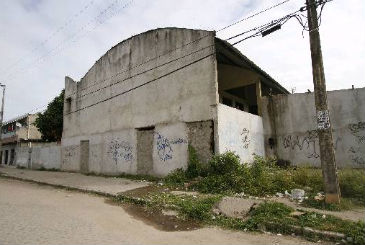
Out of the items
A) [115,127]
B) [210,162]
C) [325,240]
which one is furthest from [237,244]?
[115,127]

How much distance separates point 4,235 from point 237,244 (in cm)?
413

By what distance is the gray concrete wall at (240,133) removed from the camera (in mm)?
12141

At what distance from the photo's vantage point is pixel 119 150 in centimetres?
1639

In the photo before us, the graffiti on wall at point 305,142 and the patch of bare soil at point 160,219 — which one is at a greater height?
the graffiti on wall at point 305,142

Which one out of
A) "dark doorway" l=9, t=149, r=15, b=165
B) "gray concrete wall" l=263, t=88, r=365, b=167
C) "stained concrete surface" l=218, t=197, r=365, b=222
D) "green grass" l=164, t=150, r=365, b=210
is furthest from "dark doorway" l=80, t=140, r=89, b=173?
"dark doorway" l=9, t=149, r=15, b=165

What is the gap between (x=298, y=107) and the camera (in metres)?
15.2

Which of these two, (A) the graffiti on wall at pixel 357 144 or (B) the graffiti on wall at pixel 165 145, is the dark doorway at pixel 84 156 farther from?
(A) the graffiti on wall at pixel 357 144

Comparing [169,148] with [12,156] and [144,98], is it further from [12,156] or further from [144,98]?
[12,156]

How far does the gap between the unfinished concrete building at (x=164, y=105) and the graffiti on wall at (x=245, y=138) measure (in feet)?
0.15

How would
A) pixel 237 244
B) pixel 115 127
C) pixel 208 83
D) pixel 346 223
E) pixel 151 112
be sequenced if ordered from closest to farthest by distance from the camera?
pixel 237 244
pixel 346 223
pixel 208 83
pixel 151 112
pixel 115 127

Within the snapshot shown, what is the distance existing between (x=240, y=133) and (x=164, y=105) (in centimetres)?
379

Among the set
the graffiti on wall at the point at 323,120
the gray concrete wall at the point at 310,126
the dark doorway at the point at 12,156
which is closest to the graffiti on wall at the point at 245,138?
the gray concrete wall at the point at 310,126

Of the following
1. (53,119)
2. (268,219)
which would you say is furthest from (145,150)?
(53,119)

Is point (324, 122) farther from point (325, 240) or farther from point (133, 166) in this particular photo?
point (133, 166)
